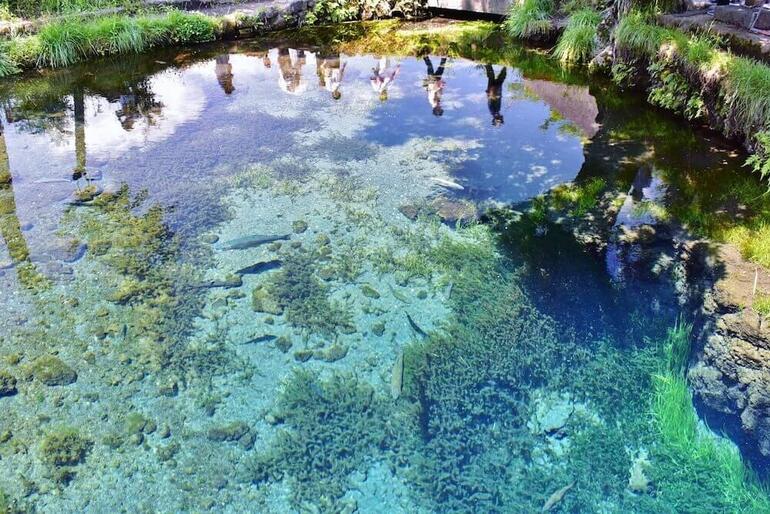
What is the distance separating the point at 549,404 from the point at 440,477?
1.00 metres

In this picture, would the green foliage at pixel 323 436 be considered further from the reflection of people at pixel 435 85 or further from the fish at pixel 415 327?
the reflection of people at pixel 435 85

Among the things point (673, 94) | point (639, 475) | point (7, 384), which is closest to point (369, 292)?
point (639, 475)

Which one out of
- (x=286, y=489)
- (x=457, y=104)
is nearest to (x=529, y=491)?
(x=286, y=489)

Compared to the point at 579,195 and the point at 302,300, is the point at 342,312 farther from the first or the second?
the point at 579,195

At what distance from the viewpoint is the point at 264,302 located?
5.05 metres

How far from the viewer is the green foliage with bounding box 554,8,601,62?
10148 millimetres

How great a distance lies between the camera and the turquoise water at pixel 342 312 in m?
3.70

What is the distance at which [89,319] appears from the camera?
4.89 metres

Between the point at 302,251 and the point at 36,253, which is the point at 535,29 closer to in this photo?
the point at 302,251

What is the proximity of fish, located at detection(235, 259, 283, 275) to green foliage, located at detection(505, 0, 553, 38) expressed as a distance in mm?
8413

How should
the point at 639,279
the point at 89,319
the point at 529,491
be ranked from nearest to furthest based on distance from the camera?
the point at 529,491 → the point at 89,319 → the point at 639,279

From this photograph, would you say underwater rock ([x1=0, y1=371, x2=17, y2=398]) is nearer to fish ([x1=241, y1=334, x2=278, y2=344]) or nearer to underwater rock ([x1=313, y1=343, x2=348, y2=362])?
fish ([x1=241, y1=334, x2=278, y2=344])

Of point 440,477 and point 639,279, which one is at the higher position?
point 639,279

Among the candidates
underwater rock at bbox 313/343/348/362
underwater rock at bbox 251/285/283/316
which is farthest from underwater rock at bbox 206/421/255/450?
underwater rock at bbox 251/285/283/316
